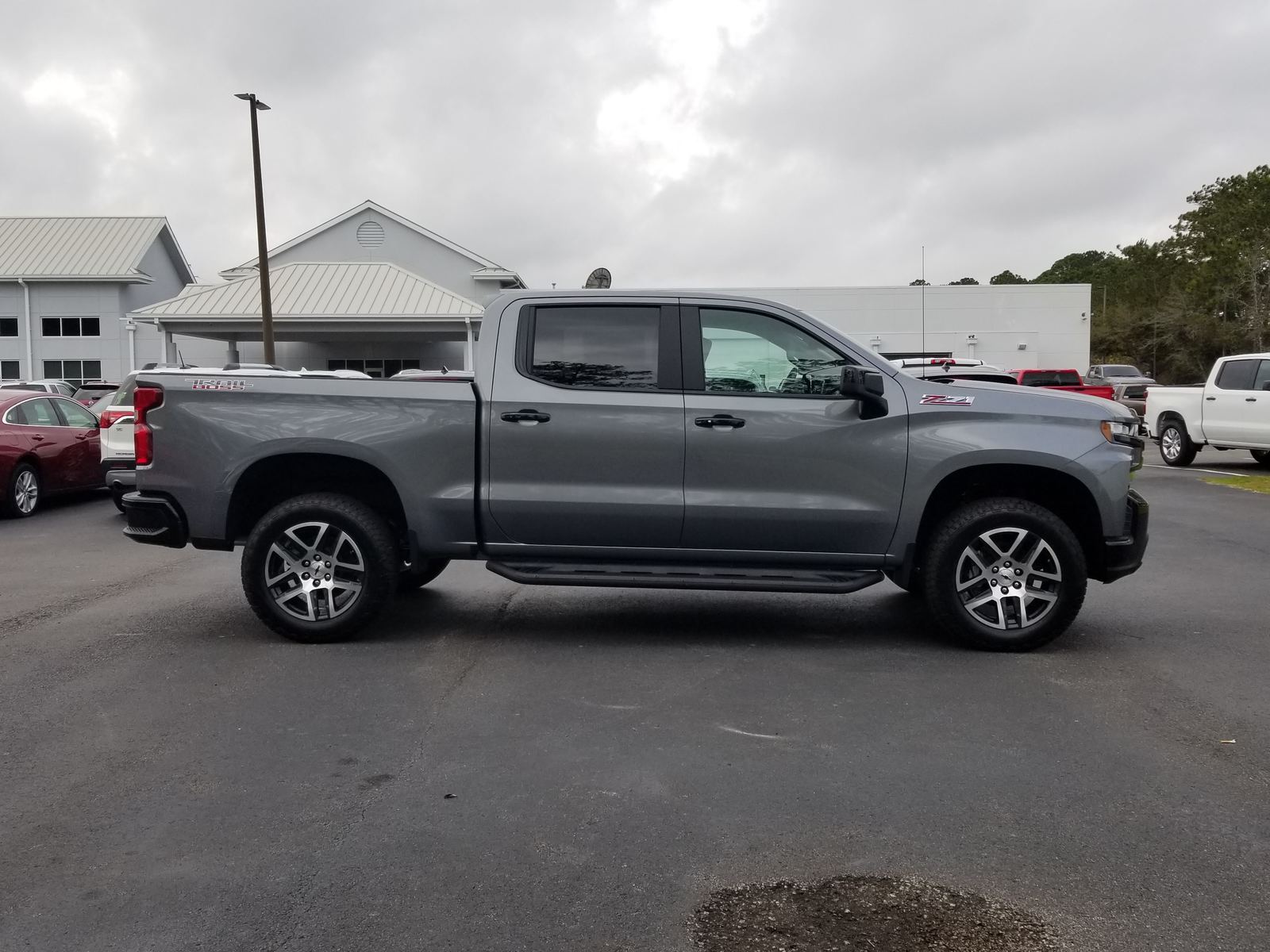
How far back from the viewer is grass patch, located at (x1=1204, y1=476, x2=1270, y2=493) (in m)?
16.7

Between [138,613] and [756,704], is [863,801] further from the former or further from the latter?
[138,613]

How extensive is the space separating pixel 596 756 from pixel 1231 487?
14939 millimetres

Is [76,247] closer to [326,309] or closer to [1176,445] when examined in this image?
[326,309]

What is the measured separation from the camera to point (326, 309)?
35.1 m

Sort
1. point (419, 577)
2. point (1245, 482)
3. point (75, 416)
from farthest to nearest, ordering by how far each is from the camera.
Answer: point (1245, 482), point (75, 416), point (419, 577)

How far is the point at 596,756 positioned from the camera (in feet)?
15.9

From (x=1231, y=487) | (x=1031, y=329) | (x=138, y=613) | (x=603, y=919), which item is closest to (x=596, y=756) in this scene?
(x=603, y=919)

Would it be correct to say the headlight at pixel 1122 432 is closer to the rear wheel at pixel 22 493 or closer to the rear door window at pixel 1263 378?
the rear wheel at pixel 22 493

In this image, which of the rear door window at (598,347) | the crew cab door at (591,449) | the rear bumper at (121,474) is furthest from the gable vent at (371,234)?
the crew cab door at (591,449)

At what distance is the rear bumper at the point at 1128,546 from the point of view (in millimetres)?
6734

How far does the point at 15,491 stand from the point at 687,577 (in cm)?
1078

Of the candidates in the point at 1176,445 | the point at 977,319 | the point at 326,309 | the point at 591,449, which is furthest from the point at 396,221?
the point at 591,449

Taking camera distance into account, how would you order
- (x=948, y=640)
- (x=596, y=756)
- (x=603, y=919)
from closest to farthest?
1. (x=603, y=919)
2. (x=596, y=756)
3. (x=948, y=640)

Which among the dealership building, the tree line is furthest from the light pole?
the tree line
